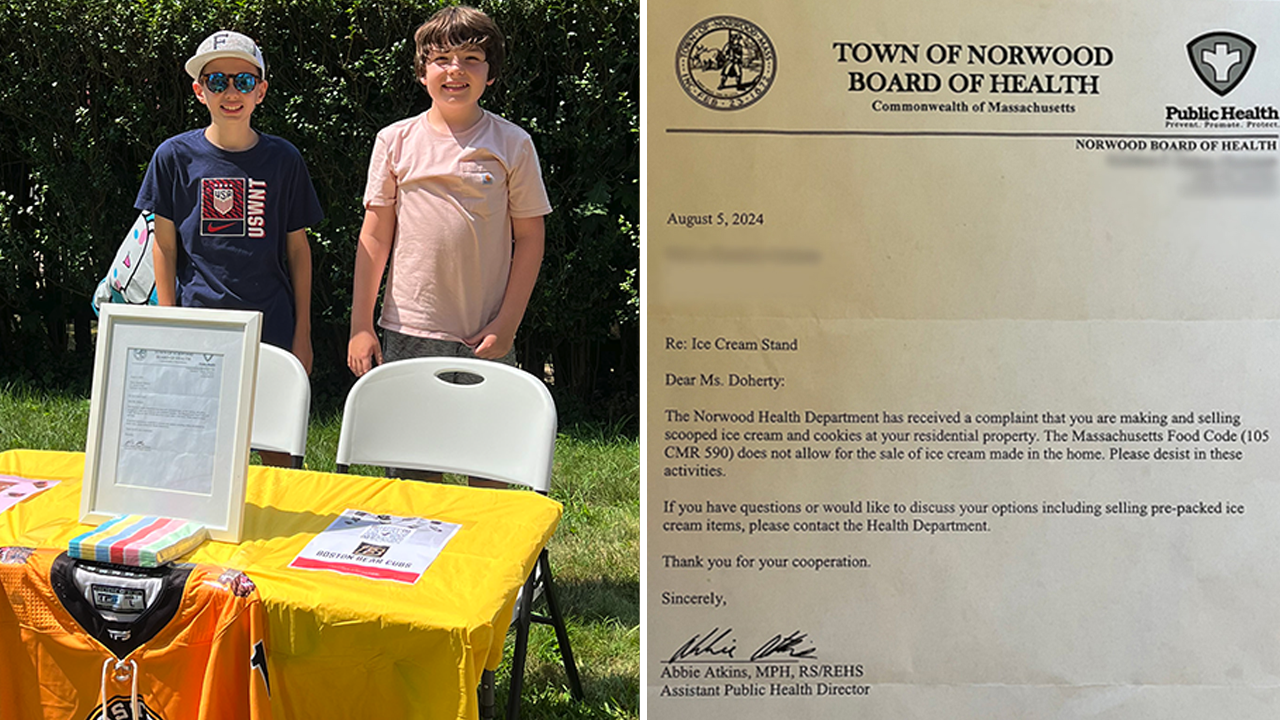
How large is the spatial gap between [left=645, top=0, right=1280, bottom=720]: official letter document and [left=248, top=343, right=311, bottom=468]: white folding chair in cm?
192

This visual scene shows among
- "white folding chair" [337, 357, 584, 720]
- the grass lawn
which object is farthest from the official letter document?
the grass lawn

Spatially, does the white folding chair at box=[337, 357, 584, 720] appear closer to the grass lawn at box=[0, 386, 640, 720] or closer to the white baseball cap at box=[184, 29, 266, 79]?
the grass lawn at box=[0, 386, 640, 720]

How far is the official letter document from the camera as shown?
86 cm

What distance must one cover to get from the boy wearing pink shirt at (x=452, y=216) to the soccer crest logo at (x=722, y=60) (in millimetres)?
1939

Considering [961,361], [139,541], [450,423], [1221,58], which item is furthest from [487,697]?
[1221,58]

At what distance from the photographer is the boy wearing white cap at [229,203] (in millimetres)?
2852

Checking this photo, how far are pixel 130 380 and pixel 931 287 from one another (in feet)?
4.83

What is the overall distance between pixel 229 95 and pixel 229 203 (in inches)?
12.3

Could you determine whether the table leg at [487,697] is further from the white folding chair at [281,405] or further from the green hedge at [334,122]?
the green hedge at [334,122]

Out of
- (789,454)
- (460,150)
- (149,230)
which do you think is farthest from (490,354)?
(789,454)

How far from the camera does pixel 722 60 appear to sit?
854 millimetres

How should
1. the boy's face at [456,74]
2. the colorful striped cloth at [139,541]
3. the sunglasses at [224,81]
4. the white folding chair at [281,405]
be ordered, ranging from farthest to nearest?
1. the sunglasses at [224,81]
2. the boy's face at [456,74]
3. the white folding chair at [281,405]
4. the colorful striped cloth at [139,541]
